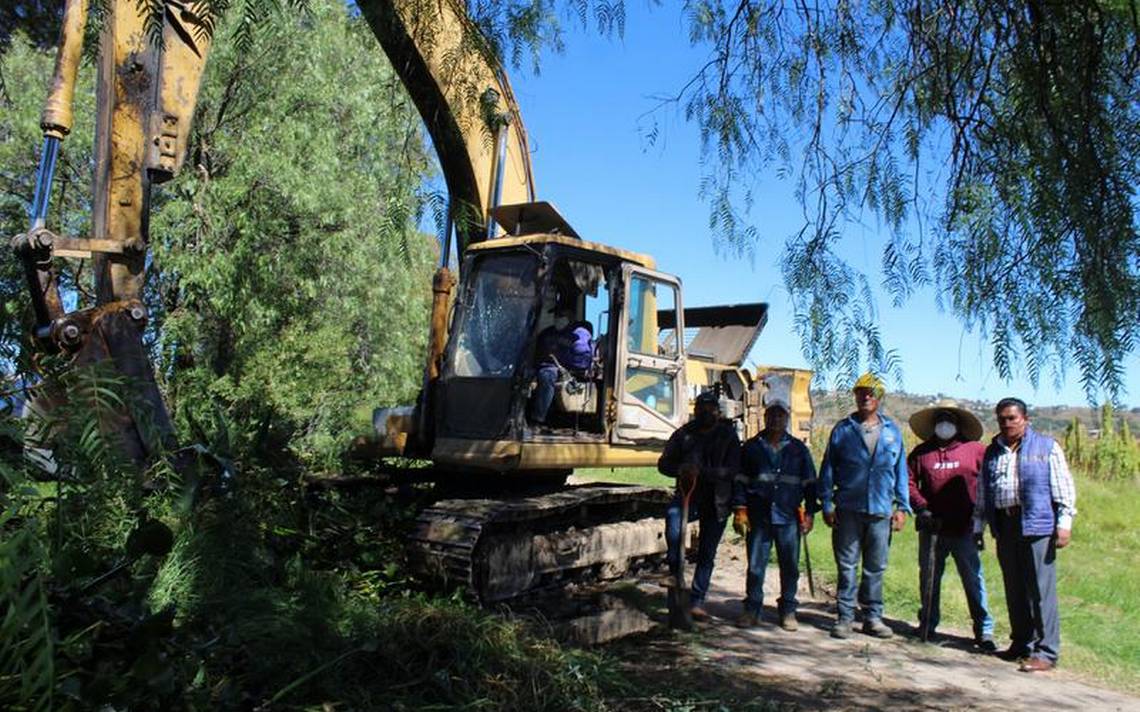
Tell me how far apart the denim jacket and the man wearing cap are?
0.88 metres

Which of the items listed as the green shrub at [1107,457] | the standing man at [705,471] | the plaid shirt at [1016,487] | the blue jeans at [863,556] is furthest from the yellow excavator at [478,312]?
the green shrub at [1107,457]

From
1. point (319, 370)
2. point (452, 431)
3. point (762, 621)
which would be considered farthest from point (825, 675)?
point (319, 370)

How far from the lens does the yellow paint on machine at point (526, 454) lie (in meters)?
6.81

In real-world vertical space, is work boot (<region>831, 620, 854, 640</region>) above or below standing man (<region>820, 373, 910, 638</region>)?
below

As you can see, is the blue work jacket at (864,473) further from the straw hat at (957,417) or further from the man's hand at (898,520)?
the straw hat at (957,417)

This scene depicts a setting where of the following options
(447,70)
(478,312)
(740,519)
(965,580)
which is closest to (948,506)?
(965,580)

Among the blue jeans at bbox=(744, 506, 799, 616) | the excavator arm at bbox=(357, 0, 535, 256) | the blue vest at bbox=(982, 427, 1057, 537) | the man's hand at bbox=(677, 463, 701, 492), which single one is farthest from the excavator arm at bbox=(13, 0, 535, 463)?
the blue vest at bbox=(982, 427, 1057, 537)

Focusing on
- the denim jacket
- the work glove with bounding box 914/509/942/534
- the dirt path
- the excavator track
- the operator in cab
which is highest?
the operator in cab

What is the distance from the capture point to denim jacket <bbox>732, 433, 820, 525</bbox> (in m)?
7.54

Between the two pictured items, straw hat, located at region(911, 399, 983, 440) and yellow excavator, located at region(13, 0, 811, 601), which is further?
straw hat, located at region(911, 399, 983, 440)

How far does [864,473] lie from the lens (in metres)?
7.43

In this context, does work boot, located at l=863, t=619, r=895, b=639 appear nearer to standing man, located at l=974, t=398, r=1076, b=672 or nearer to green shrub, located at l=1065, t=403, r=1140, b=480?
standing man, located at l=974, t=398, r=1076, b=672

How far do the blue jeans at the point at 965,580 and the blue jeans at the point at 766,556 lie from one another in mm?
999

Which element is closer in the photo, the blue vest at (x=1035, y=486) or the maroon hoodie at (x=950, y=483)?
the blue vest at (x=1035, y=486)
